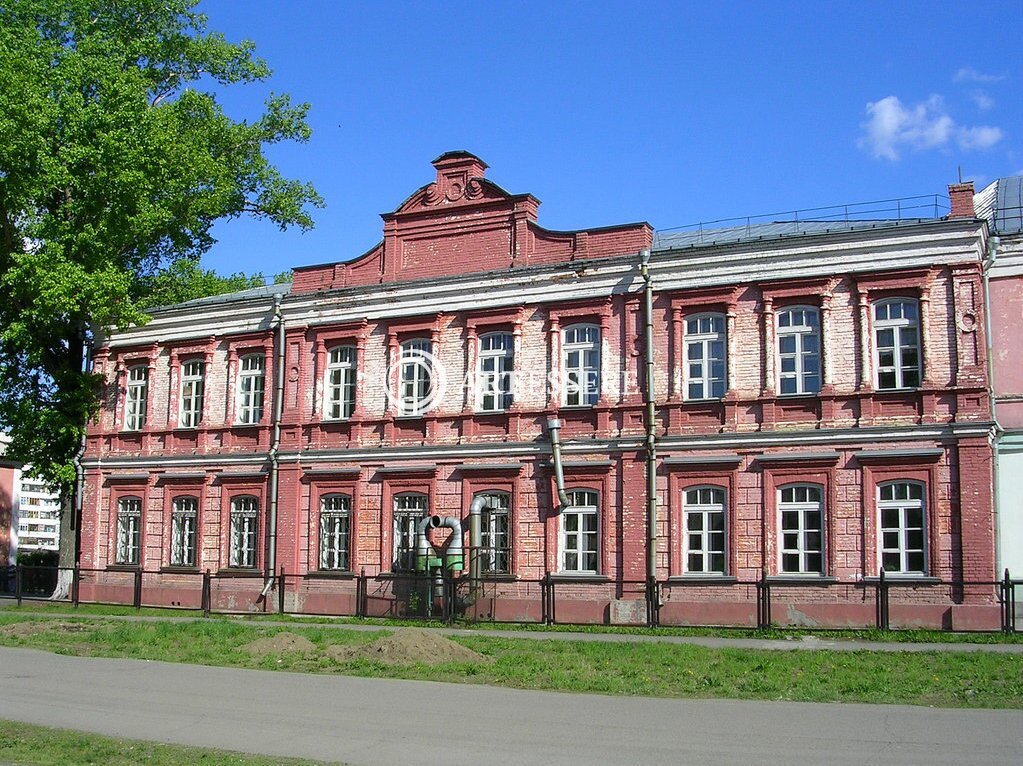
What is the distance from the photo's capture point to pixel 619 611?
2461 cm

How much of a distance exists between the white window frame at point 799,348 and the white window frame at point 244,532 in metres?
14.3

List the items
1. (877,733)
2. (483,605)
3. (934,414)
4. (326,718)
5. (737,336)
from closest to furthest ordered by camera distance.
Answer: (877,733) → (326,718) → (934,414) → (737,336) → (483,605)

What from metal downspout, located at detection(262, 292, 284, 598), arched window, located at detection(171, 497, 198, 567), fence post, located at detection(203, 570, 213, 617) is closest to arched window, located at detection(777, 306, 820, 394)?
metal downspout, located at detection(262, 292, 284, 598)

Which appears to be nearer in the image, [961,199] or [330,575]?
[961,199]

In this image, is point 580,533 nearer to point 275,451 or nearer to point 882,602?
point 882,602

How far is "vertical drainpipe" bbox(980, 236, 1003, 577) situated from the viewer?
22188 mm

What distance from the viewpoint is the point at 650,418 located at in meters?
24.9

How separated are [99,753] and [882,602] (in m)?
15.7

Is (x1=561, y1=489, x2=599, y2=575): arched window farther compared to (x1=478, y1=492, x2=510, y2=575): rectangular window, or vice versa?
(x1=478, y1=492, x2=510, y2=575): rectangular window

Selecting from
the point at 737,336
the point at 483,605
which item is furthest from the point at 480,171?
the point at 483,605

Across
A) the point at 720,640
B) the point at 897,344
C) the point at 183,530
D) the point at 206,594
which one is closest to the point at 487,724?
the point at 720,640

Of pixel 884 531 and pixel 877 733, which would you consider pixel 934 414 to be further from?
pixel 877 733

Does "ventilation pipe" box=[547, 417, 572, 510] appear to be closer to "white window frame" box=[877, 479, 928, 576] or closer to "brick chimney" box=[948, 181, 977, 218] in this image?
"white window frame" box=[877, 479, 928, 576]

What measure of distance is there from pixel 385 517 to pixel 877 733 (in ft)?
59.1
